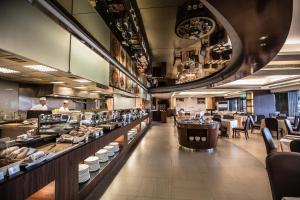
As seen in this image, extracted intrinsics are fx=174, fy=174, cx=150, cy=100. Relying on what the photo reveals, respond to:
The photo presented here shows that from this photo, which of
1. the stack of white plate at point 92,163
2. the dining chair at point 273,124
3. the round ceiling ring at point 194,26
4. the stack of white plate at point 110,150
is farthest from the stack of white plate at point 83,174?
the dining chair at point 273,124

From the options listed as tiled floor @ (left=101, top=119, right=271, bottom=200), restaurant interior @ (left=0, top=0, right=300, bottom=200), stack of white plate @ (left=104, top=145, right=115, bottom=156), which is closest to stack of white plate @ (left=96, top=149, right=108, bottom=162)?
restaurant interior @ (left=0, top=0, right=300, bottom=200)

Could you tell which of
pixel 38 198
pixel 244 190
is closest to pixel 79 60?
pixel 38 198

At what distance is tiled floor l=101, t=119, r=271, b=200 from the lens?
2949 millimetres

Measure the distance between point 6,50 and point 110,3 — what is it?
1618 mm

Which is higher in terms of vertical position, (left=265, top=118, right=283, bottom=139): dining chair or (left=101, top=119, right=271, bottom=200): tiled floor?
(left=265, top=118, right=283, bottom=139): dining chair

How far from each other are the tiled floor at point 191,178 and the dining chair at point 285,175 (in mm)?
1350

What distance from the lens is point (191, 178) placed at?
142 inches

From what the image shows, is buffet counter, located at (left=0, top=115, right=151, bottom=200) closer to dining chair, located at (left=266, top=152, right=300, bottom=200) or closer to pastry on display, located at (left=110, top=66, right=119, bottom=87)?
pastry on display, located at (left=110, top=66, right=119, bottom=87)

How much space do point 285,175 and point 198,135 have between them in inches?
173

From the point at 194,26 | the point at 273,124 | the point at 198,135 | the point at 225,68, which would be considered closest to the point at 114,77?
the point at 194,26

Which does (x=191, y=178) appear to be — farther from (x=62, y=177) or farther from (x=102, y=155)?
(x=62, y=177)

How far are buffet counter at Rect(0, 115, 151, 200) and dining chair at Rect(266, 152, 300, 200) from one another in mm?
2175

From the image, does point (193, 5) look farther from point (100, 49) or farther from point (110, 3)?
point (100, 49)

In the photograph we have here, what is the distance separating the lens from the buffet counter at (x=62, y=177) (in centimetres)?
131
